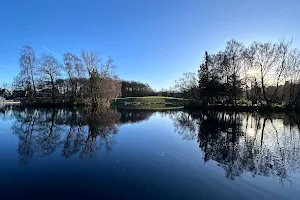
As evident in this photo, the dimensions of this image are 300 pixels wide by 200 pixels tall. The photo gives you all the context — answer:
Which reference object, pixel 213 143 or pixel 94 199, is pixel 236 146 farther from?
pixel 94 199

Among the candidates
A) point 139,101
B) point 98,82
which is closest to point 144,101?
point 139,101

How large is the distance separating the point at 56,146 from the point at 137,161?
13.8ft

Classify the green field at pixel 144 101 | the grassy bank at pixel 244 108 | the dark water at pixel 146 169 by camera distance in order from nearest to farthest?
the dark water at pixel 146 169 < the grassy bank at pixel 244 108 < the green field at pixel 144 101

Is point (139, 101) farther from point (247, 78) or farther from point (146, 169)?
point (146, 169)

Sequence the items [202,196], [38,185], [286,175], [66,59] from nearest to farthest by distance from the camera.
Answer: [202,196], [38,185], [286,175], [66,59]

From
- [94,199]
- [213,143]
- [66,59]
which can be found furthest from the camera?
[66,59]

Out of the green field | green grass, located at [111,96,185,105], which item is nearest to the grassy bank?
the green field

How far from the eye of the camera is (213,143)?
9.71 metres

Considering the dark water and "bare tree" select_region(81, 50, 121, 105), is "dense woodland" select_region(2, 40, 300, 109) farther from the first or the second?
the dark water

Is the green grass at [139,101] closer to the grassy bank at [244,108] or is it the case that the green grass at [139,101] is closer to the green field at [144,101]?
the green field at [144,101]

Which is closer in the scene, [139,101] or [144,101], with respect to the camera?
[139,101]

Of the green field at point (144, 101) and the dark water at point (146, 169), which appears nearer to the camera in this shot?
the dark water at point (146, 169)

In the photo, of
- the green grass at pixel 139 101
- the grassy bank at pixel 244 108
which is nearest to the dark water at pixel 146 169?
the grassy bank at pixel 244 108

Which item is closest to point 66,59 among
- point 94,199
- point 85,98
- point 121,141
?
point 85,98
